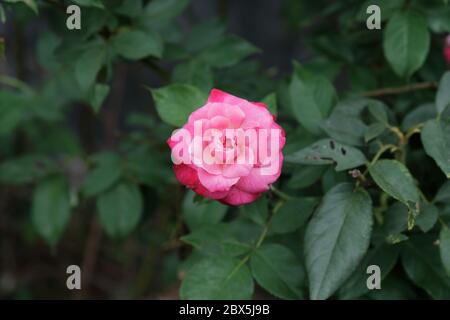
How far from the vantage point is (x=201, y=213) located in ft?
4.05

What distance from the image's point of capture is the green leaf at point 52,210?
61.0 inches

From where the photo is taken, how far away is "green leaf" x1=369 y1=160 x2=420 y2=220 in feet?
3.05

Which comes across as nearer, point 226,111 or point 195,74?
point 226,111

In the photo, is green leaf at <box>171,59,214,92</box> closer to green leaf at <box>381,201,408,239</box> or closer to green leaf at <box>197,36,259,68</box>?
green leaf at <box>197,36,259,68</box>

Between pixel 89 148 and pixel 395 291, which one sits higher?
pixel 89 148

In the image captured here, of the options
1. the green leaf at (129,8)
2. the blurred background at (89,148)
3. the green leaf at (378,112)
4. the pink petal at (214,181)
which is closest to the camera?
the pink petal at (214,181)

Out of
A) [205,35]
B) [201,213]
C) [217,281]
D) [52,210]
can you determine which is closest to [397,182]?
[217,281]

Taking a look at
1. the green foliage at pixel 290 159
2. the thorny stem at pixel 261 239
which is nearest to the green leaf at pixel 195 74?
the green foliage at pixel 290 159

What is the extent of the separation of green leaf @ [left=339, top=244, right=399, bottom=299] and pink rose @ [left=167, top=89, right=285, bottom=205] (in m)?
0.24

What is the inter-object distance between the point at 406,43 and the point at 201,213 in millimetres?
478

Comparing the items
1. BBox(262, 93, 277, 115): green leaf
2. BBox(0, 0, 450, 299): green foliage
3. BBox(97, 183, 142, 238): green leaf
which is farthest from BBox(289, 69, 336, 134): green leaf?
BBox(97, 183, 142, 238): green leaf

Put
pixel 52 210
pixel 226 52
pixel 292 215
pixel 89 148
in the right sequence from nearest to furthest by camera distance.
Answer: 1. pixel 292 215
2. pixel 226 52
3. pixel 52 210
4. pixel 89 148

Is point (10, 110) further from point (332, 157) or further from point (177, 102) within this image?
point (332, 157)

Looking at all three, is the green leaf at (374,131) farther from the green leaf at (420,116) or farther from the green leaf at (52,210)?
the green leaf at (52,210)
